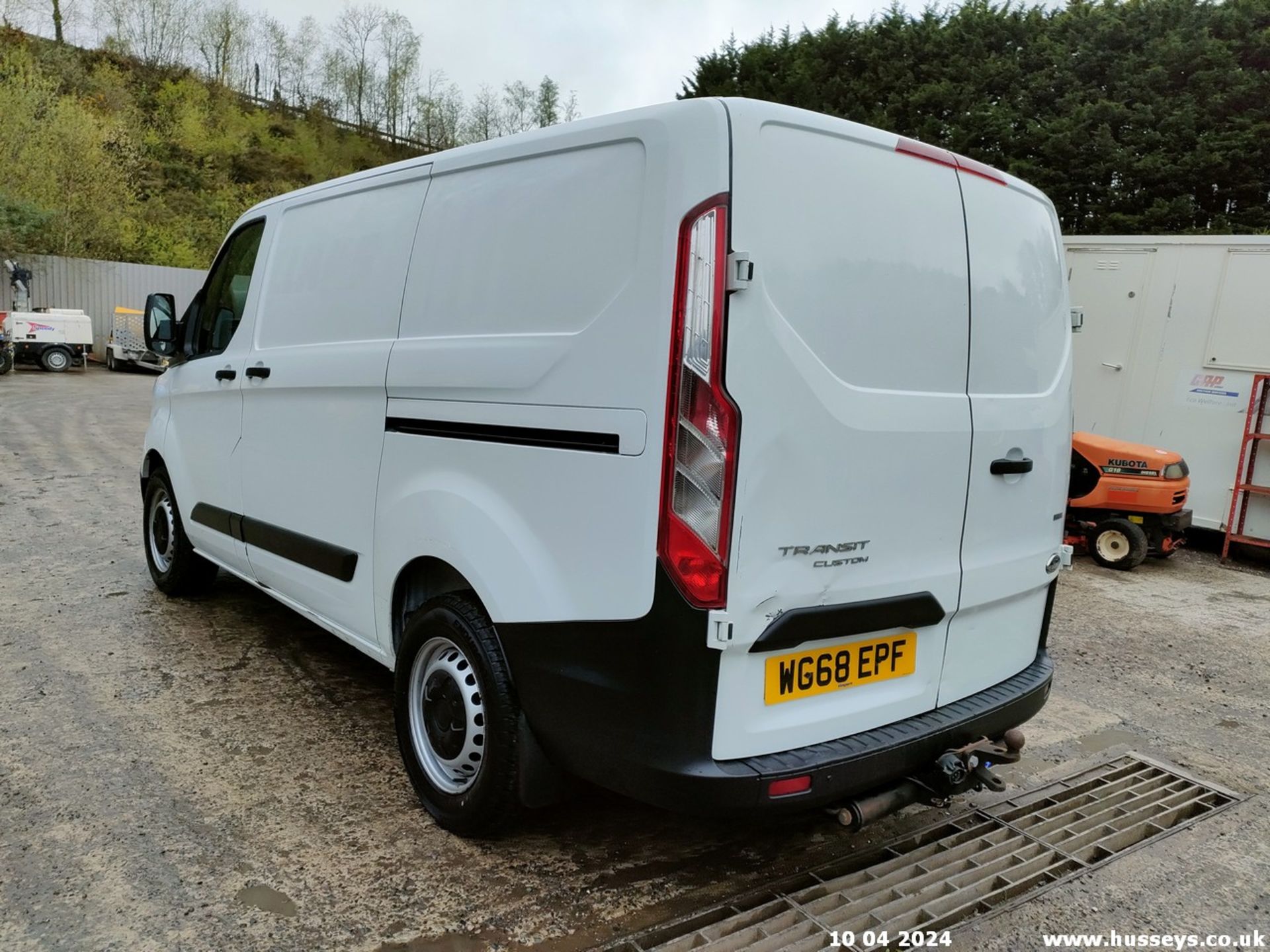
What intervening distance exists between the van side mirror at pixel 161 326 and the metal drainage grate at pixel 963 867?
393cm

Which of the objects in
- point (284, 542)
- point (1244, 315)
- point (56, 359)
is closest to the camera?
point (284, 542)

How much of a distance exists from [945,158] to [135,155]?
36.6 meters

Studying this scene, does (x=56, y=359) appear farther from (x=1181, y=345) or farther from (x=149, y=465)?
(x=1181, y=345)

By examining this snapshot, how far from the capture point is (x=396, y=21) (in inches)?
2120

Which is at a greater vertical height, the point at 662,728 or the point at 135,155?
the point at 135,155

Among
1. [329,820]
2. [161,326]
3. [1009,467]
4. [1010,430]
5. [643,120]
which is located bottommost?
[329,820]

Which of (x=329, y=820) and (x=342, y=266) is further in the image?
(x=342, y=266)

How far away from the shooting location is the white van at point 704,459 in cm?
210

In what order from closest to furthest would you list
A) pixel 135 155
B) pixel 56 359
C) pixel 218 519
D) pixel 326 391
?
pixel 326 391
pixel 218 519
pixel 56 359
pixel 135 155

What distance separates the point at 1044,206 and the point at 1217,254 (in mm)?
6248

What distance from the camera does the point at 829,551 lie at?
2262 mm

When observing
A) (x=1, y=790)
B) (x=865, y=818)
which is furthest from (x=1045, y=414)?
(x=1, y=790)

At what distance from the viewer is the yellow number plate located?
7.30 ft

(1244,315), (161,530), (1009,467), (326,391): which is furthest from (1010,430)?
(1244,315)
